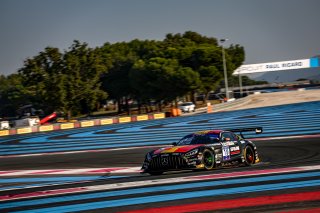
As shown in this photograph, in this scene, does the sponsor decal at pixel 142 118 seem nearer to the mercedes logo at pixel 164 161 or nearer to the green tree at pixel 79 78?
the green tree at pixel 79 78

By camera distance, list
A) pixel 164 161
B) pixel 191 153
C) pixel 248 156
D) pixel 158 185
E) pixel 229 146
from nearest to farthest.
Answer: pixel 158 185 → pixel 191 153 → pixel 164 161 → pixel 229 146 → pixel 248 156

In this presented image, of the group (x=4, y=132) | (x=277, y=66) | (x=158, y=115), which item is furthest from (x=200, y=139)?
(x=277, y=66)

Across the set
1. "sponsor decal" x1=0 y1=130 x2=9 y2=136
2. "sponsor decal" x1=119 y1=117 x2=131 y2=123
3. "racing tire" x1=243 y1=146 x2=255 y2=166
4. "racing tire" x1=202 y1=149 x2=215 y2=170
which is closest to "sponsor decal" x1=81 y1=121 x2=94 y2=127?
"sponsor decal" x1=119 y1=117 x2=131 y2=123

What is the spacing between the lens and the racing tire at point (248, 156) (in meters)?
14.8

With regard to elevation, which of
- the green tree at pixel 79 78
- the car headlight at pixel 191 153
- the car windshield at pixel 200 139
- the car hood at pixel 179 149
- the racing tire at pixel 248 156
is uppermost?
the green tree at pixel 79 78

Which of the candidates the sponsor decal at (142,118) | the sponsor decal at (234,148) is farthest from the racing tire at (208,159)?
the sponsor decal at (142,118)

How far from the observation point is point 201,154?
41.9 ft

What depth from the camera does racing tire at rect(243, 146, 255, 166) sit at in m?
14.8

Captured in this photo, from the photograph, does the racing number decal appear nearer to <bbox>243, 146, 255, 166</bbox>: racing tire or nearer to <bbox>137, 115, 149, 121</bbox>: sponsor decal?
<bbox>243, 146, 255, 166</bbox>: racing tire

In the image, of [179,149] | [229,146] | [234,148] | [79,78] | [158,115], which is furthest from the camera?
[79,78]

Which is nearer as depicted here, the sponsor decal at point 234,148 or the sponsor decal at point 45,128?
the sponsor decal at point 234,148

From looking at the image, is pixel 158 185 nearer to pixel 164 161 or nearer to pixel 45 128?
pixel 164 161

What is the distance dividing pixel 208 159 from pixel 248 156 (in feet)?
7.60

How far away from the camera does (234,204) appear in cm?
790
